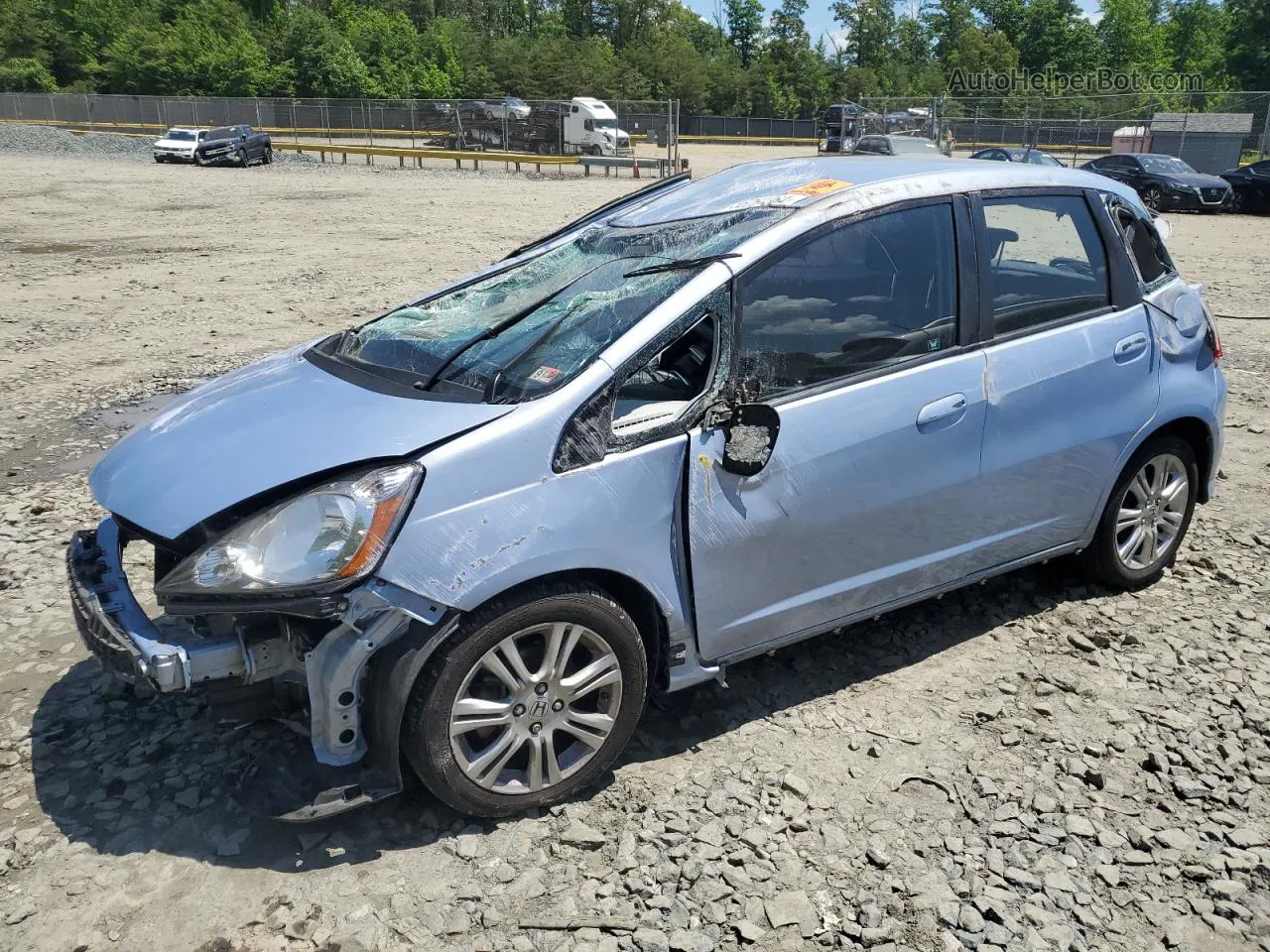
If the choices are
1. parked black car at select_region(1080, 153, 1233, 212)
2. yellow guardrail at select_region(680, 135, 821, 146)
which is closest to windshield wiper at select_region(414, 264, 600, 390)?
parked black car at select_region(1080, 153, 1233, 212)

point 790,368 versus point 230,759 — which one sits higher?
point 790,368

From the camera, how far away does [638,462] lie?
10.1 ft

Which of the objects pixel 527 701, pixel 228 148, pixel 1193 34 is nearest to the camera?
pixel 527 701

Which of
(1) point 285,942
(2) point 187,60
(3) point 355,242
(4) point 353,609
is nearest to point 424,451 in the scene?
(4) point 353,609

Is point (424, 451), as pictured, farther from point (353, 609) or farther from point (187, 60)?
point (187, 60)

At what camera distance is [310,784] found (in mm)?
3061

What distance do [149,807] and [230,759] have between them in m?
0.29

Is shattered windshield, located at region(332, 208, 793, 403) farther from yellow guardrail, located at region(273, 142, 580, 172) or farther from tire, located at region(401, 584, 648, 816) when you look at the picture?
yellow guardrail, located at region(273, 142, 580, 172)

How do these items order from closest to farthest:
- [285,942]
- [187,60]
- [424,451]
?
[285,942] → [424,451] → [187,60]

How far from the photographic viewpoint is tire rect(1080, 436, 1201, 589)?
438cm

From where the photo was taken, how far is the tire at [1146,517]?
4.38m

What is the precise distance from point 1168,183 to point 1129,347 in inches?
891

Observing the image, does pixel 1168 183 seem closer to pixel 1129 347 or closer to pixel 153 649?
pixel 1129 347

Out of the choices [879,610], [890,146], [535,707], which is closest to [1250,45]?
[890,146]
